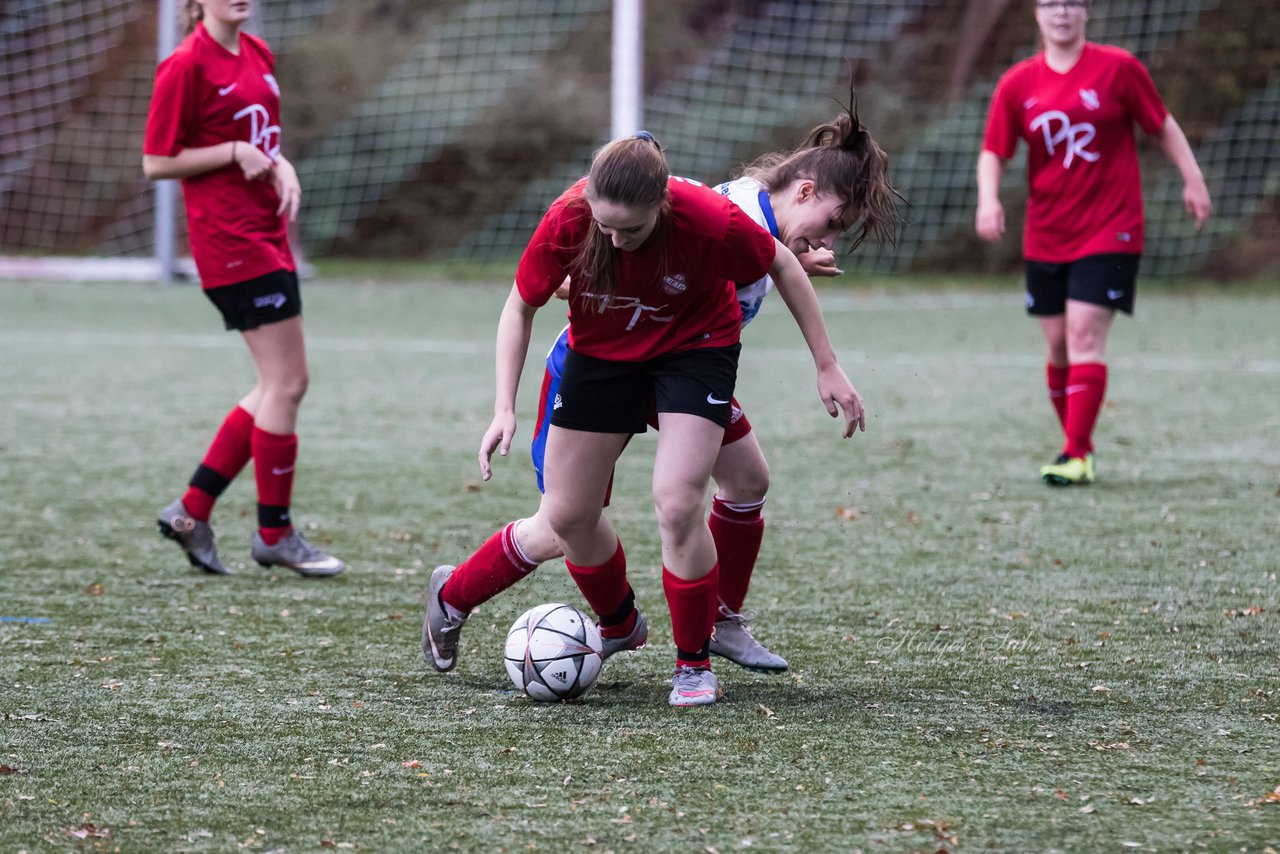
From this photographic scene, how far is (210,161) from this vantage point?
4613 millimetres

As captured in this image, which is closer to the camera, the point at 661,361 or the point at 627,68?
the point at 661,361

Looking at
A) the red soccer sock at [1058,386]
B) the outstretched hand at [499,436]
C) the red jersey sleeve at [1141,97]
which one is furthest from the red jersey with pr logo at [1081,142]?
the outstretched hand at [499,436]

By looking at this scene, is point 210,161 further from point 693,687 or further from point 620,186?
point 693,687

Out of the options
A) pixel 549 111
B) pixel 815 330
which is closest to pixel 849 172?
pixel 815 330

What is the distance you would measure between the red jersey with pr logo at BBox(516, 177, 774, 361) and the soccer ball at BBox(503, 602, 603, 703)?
1.93 feet

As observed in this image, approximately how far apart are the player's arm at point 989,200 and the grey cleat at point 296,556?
276 centimetres

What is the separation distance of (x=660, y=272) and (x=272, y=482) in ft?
6.45

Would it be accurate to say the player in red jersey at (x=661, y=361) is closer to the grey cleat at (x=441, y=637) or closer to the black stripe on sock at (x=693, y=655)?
the black stripe on sock at (x=693, y=655)

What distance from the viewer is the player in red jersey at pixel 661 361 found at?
3.13 m

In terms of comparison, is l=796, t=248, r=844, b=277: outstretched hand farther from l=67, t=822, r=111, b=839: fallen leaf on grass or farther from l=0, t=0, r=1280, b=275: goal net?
l=0, t=0, r=1280, b=275: goal net

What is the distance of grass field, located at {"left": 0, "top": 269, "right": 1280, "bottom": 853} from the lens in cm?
258

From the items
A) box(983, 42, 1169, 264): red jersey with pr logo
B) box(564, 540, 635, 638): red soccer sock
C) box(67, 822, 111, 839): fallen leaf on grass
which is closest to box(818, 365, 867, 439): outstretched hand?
box(564, 540, 635, 638): red soccer sock

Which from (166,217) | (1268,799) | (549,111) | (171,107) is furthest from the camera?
(549,111)

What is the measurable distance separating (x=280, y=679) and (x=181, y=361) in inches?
260
